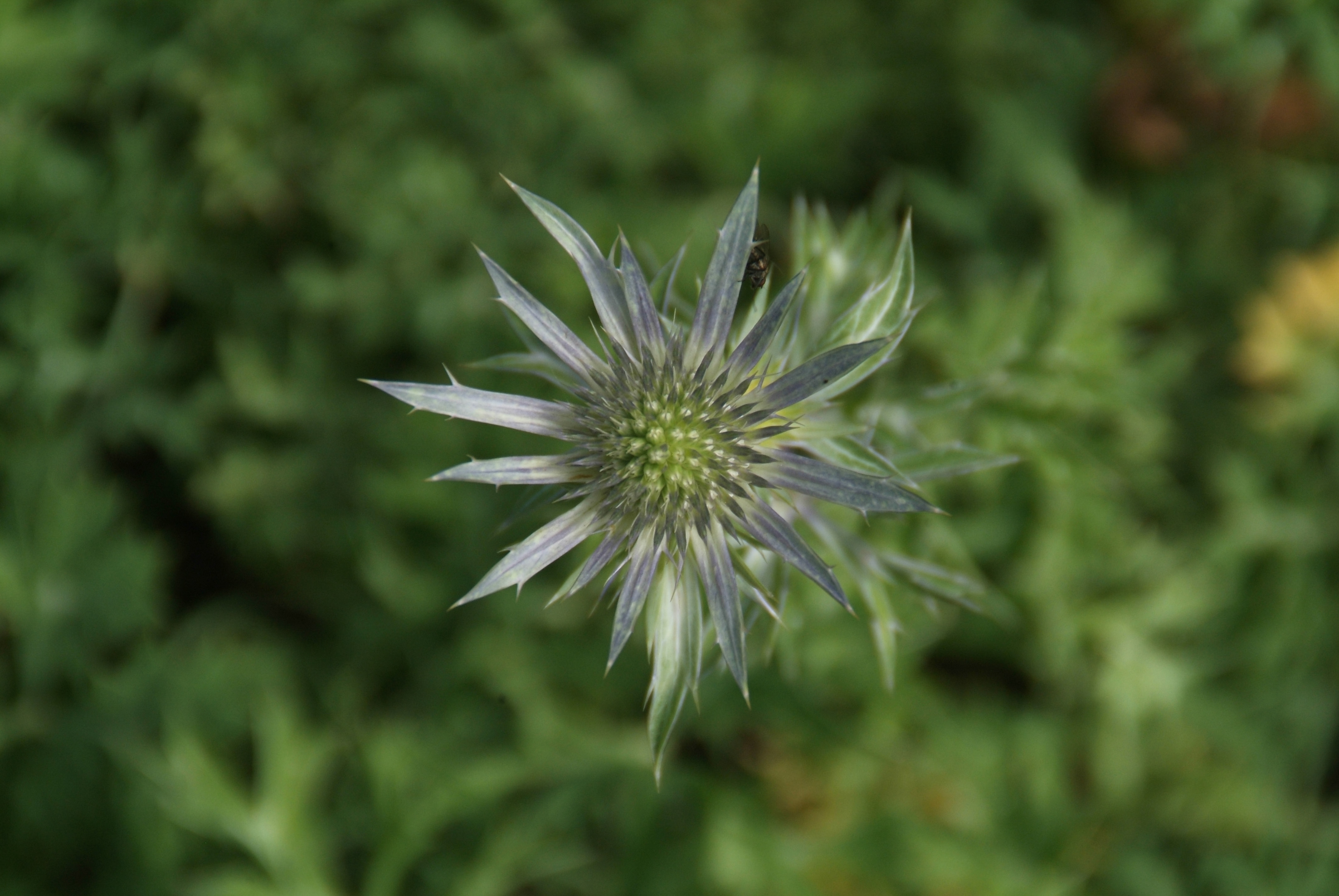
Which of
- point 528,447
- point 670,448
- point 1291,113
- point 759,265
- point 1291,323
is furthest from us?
point 1291,113

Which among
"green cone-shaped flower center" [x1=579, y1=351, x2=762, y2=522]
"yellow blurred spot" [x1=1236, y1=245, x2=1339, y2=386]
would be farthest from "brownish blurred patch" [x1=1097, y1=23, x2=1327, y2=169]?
"green cone-shaped flower center" [x1=579, y1=351, x2=762, y2=522]

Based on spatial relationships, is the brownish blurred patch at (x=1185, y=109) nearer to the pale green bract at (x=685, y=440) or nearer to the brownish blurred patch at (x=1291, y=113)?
the brownish blurred patch at (x=1291, y=113)

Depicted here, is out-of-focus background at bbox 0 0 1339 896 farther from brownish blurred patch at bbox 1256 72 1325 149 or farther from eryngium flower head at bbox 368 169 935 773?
eryngium flower head at bbox 368 169 935 773

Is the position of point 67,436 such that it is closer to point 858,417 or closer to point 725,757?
point 725,757

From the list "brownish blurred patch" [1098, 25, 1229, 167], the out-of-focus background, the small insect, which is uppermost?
"brownish blurred patch" [1098, 25, 1229, 167]

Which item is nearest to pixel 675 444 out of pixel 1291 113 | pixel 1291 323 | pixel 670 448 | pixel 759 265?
pixel 670 448

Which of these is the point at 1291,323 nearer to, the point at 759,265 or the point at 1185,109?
the point at 1185,109

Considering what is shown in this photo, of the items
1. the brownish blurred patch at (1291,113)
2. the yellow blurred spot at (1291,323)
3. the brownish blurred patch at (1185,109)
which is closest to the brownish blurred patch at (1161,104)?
the brownish blurred patch at (1185,109)

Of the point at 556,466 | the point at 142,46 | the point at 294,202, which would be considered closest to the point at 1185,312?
the point at 556,466
